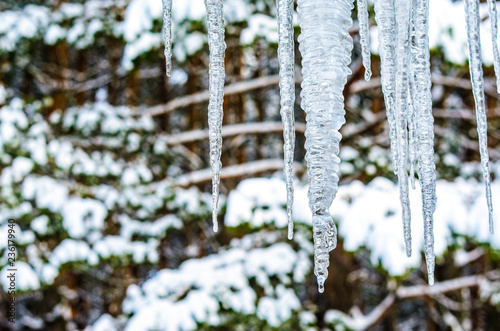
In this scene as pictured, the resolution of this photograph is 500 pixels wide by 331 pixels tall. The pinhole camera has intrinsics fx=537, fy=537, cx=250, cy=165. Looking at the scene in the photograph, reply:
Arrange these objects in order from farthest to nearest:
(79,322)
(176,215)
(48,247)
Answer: (79,322) → (176,215) → (48,247)

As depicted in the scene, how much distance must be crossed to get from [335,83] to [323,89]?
0.04ft

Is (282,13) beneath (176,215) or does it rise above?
above

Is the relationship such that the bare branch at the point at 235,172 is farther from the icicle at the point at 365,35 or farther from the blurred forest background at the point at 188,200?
the icicle at the point at 365,35

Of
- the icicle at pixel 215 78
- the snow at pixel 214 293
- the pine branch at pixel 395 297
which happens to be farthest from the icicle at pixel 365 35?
the pine branch at pixel 395 297

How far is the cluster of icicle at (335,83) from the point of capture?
51 centimetres

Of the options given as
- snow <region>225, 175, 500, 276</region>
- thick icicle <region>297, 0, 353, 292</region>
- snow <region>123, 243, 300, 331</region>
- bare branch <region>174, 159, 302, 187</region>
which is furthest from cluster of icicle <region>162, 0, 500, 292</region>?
bare branch <region>174, 159, 302, 187</region>

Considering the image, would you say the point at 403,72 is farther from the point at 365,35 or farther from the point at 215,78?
the point at 215,78

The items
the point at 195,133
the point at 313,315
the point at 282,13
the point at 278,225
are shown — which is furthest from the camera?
the point at 195,133

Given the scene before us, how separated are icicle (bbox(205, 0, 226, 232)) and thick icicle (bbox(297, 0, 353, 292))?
10 centimetres

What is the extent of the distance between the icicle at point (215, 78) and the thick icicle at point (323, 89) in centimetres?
10

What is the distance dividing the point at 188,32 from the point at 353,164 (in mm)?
927

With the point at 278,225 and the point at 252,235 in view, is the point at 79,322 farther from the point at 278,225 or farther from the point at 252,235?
the point at 278,225

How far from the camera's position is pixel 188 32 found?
2.29 meters

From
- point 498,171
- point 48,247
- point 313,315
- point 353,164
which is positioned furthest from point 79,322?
point 498,171
